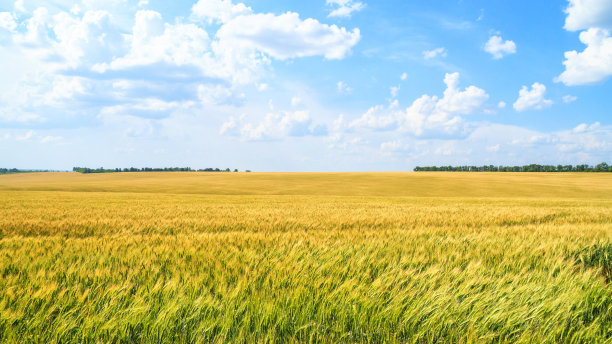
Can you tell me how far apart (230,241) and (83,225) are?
5409mm

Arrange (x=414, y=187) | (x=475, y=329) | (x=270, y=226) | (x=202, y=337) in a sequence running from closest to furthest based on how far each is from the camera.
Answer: (x=202, y=337) < (x=475, y=329) < (x=270, y=226) < (x=414, y=187)

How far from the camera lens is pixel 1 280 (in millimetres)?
2697

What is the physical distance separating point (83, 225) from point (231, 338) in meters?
7.76

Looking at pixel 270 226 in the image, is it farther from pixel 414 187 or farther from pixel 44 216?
pixel 414 187

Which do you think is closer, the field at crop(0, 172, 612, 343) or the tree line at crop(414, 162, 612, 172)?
the field at crop(0, 172, 612, 343)

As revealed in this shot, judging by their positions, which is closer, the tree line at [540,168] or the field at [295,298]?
the field at [295,298]

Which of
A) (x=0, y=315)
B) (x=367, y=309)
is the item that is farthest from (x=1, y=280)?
(x=367, y=309)

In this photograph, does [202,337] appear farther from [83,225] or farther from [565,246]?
[83,225]

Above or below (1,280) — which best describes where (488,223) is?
below

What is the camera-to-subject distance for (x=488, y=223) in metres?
8.93

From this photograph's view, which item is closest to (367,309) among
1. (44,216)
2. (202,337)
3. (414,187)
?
(202,337)

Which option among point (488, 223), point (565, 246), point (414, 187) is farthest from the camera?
point (414, 187)

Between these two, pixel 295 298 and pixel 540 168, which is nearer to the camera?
pixel 295 298

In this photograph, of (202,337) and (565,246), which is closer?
(202,337)
